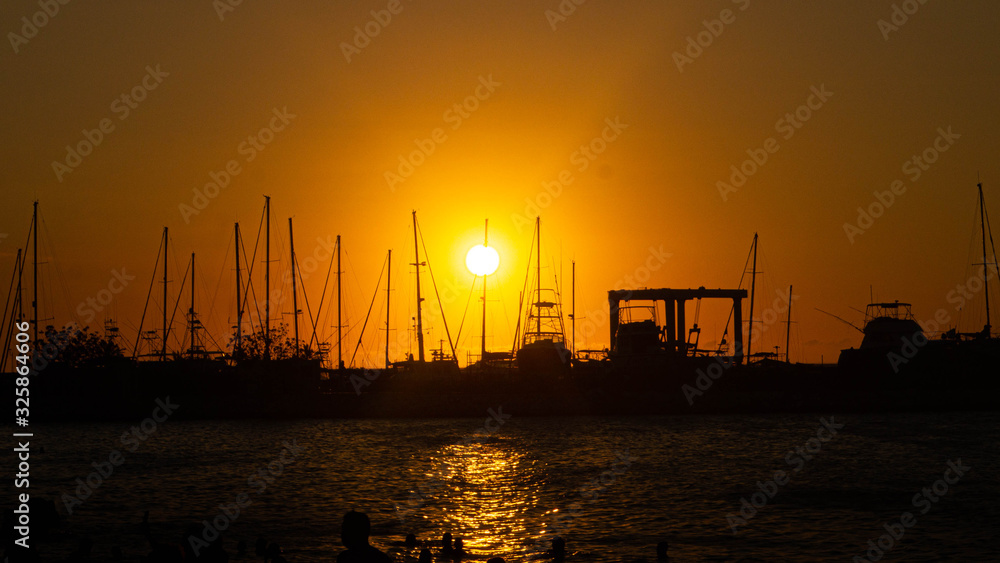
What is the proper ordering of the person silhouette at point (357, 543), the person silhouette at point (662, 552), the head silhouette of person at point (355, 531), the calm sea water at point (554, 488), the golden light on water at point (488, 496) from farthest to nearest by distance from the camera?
1. the golden light on water at point (488, 496)
2. the calm sea water at point (554, 488)
3. the person silhouette at point (662, 552)
4. the head silhouette of person at point (355, 531)
5. the person silhouette at point (357, 543)

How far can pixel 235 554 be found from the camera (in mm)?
25391

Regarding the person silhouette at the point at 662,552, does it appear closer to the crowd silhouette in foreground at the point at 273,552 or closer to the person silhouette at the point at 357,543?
the crowd silhouette in foreground at the point at 273,552

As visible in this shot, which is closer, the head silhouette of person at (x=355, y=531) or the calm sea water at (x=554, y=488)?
the head silhouette of person at (x=355, y=531)

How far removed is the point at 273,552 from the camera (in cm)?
2206

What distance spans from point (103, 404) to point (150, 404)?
12.8ft

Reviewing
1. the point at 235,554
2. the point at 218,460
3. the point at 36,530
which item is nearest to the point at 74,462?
the point at 218,460

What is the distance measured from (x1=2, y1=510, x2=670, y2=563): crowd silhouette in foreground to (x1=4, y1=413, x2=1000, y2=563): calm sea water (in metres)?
0.62

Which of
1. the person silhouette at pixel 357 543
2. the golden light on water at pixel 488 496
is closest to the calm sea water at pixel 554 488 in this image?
the golden light on water at pixel 488 496

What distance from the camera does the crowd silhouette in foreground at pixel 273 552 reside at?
918cm

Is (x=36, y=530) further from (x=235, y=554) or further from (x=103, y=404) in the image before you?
(x=103, y=404)

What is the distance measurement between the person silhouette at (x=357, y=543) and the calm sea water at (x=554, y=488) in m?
16.0

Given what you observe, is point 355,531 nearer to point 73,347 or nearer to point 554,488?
point 554,488

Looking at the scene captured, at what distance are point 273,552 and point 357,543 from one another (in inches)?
556

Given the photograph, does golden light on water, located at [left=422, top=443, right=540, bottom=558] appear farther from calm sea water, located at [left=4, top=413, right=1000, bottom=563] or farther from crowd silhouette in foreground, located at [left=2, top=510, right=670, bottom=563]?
crowd silhouette in foreground, located at [left=2, top=510, right=670, bottom=563]
